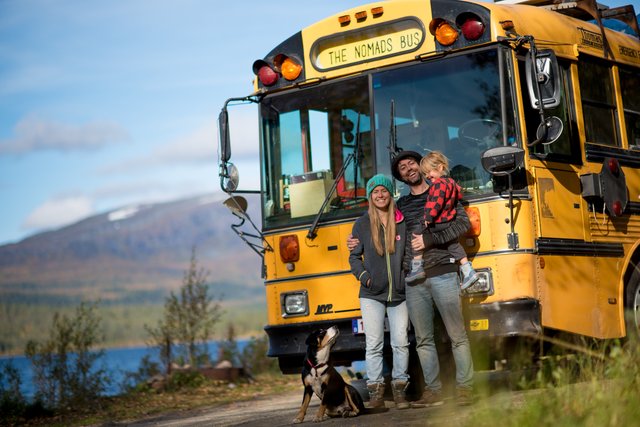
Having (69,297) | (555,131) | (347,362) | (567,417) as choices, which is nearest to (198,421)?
(347,362)

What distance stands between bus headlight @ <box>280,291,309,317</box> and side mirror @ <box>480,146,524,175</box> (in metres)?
2.16

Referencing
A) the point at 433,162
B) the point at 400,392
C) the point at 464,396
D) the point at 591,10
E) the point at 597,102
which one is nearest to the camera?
the point at 464,396

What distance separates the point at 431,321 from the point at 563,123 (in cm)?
194

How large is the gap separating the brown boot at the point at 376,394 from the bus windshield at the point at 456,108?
165 cm

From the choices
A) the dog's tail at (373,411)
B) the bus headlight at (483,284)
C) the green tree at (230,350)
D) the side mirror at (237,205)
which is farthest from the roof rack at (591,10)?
the green tree at (230,350)

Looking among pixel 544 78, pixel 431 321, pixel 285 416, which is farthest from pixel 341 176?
pixel 285 416

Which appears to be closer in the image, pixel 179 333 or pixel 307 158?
pixel 307 158

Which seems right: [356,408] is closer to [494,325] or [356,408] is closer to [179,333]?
[494,325]

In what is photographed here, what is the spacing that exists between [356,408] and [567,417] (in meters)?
3.22

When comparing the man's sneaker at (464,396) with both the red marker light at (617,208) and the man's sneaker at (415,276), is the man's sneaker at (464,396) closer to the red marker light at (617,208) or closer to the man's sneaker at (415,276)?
the man's sneaker at (415,276)

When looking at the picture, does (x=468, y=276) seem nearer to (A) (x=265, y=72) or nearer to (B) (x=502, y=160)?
(B) (x=502, y=160)

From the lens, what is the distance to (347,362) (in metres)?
9.74

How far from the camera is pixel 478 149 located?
28.1ft

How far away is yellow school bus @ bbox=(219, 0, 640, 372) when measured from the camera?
27.5ft
